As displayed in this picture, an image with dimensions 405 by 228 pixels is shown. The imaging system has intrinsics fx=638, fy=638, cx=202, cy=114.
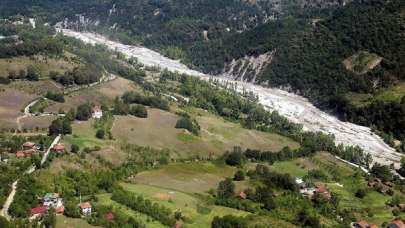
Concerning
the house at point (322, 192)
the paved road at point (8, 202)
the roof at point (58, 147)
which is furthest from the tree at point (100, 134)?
the house at point (322, 192)

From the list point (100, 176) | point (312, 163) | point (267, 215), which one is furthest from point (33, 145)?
point (312, 163)

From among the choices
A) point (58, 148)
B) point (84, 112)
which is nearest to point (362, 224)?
point (58, 148)

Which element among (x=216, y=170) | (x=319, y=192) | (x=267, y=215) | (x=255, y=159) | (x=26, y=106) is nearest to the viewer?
(x=267, y=215)

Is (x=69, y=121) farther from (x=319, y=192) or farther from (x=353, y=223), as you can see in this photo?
(x=353, y=223)

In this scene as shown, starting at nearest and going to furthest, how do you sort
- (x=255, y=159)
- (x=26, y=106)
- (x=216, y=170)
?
(x=216, y=170)
(x=255, y=159)
(x=26, y=106)

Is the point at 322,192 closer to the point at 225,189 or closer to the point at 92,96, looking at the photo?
the point at 225,189

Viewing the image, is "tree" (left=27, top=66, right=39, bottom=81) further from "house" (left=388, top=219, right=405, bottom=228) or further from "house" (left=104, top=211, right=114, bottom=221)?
"house" (left=388, top=219, right=405, bottom=228)

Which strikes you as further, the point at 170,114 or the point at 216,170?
the point at 170,114

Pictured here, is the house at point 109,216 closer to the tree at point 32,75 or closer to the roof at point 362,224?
the roof at point 362,224

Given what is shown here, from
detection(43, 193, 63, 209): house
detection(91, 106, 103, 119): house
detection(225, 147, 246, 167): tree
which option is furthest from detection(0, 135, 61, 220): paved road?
detection(225, 147, 246, 167): tree
